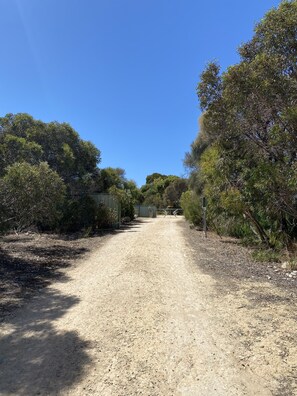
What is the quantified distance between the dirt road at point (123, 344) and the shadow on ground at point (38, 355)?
0.01m

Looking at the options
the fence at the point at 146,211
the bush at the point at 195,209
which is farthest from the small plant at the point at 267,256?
the fence at the point at 146,211

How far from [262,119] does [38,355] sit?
23.7 ft

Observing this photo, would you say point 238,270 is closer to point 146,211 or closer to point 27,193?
point 27,193

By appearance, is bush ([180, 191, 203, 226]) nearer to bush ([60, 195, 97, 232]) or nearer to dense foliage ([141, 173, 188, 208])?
bush ([60, 195, 97, 232])

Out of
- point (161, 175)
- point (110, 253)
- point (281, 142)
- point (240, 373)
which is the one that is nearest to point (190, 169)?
point (110, 253)

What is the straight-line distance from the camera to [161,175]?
9019cm

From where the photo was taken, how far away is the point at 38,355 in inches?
163

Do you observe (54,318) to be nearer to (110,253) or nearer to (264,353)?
(264,353)

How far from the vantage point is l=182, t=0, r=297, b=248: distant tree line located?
24.8ft

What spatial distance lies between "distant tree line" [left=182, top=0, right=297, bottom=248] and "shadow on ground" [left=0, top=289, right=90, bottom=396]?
576 cm

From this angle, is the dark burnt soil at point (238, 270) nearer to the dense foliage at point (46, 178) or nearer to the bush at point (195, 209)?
the dense foliage at point (46, 178)

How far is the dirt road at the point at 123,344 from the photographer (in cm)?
349

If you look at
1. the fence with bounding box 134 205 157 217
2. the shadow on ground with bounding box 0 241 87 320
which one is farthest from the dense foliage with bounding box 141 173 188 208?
the shadow on ground with bounding box 0 241 87 320

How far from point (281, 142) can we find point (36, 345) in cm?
660
